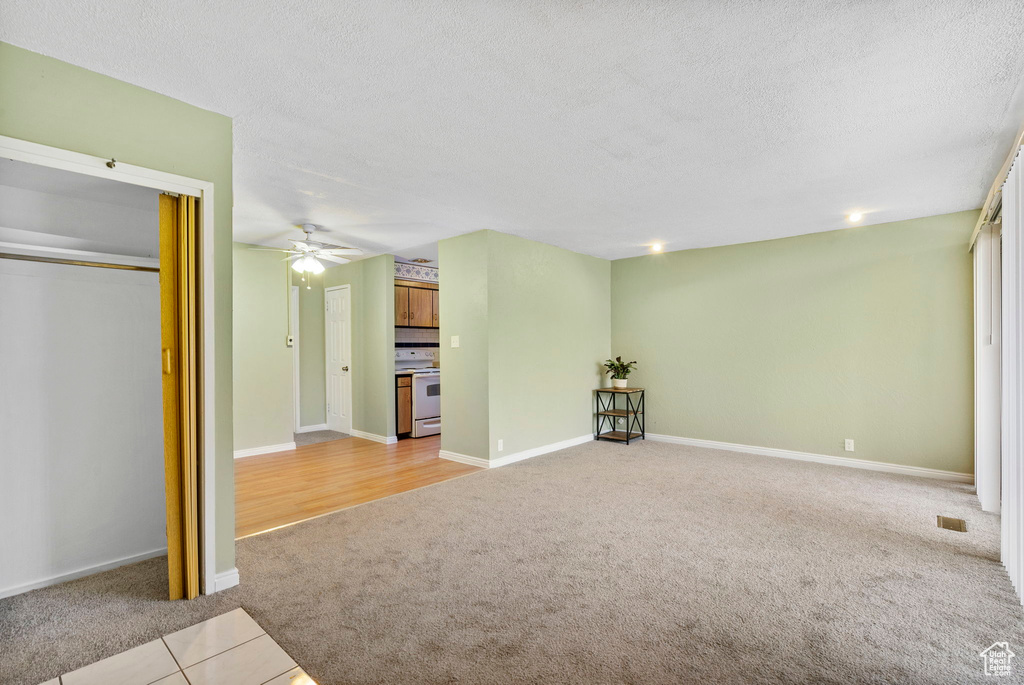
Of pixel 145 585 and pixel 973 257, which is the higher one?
pixel 973 257

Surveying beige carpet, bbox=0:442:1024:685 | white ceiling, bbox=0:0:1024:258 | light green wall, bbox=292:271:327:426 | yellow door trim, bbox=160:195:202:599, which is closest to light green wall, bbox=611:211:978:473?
→ white ceiling, bbox=0:0:1024:258

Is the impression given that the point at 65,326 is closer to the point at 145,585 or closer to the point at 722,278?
the point at 145,585

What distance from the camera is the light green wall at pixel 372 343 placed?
627 centimetres

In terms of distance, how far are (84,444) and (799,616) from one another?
3840 mm

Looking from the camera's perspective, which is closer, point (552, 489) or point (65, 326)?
point (65, 326)

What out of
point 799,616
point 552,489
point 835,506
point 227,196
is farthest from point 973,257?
point 227,196

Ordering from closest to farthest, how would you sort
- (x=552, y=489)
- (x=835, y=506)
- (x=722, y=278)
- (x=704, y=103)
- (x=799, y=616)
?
(x=799, y=616) → (x=704, y=103) → (x=835, y=506) → (x=552, y=489) → (x=722, y=278)

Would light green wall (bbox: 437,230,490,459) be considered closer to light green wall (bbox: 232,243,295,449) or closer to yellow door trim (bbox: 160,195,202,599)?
light green wall (bbox: 232,243,295,449)

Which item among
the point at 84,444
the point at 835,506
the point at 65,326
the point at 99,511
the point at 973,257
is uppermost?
the point at 973,257

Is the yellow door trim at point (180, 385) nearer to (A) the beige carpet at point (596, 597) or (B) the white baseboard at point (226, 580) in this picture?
(B) the white baseboard at point (226, 580)

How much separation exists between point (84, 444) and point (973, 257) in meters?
6.90

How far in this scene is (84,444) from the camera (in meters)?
2.64

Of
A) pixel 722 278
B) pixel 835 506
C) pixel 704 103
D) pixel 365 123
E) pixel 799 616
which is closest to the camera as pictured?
pixel 799 616

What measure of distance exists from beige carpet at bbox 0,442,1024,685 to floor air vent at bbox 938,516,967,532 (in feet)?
0.22
